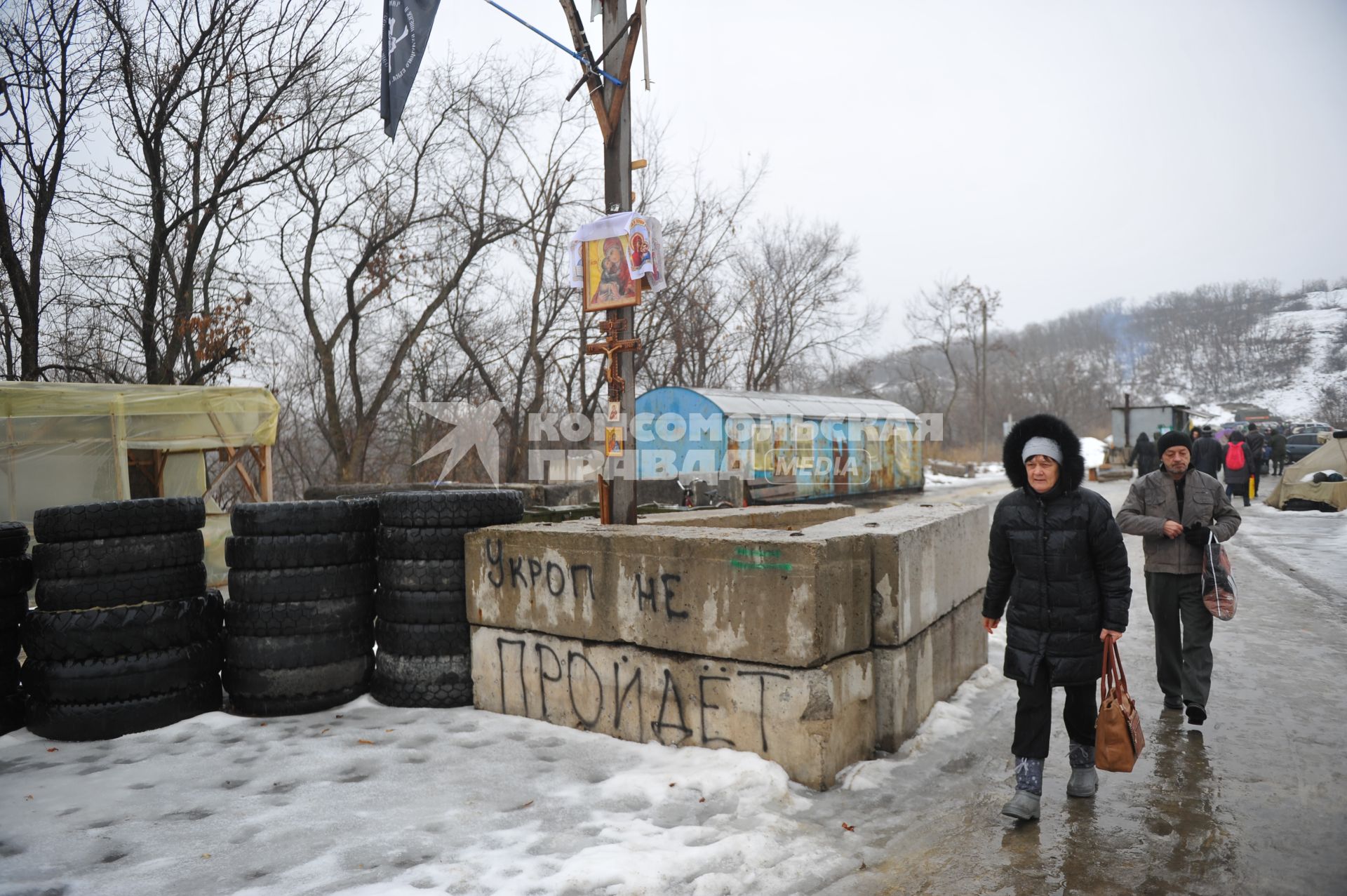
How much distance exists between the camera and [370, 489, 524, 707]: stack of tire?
18.6 feet

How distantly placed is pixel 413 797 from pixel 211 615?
2331 mm

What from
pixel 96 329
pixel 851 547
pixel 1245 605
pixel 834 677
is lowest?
pixel 1245 605

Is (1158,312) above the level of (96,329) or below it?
above

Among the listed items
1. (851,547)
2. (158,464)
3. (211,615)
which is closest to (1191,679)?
(851,547)

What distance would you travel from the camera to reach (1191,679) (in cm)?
527

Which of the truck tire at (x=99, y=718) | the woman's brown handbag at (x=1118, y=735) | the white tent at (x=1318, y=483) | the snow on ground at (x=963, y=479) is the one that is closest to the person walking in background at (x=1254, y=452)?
the white tent at (x=1318, y=483)

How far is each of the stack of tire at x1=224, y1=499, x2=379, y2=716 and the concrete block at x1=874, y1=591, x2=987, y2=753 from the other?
341 cm

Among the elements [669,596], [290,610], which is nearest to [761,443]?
[290,610]

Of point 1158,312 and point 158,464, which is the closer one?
point 158,464

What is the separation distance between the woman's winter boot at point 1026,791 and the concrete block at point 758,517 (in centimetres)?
250

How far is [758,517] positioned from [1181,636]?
311cm

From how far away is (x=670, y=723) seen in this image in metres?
4.79

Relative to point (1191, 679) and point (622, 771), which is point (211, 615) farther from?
point (1191, 679)

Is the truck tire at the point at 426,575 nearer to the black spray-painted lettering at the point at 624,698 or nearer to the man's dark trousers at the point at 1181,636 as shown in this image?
the black spray-painted lettering at the point at 624,698
